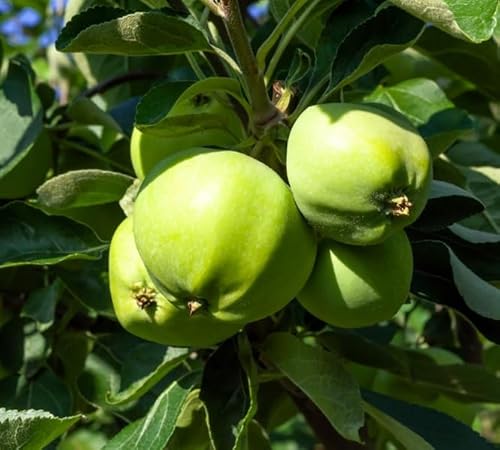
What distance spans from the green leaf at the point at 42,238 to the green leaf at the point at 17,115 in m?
0.12

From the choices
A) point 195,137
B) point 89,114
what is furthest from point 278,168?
point 89,114

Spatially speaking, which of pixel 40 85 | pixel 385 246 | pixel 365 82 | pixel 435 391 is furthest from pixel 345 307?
pixel 40 85

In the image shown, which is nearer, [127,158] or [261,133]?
[261,133]

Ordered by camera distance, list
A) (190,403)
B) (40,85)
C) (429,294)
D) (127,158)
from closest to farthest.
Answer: (429,294)
(190,403)
(127,158)
(40,85)

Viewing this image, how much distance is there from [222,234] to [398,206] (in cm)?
17

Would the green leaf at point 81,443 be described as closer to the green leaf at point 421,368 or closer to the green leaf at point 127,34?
the green leaf at point 421,368

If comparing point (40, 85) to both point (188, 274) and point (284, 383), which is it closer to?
point (284, 383)

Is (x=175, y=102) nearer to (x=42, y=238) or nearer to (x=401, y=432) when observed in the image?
(x=42, y=238)

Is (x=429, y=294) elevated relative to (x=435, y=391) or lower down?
elevated

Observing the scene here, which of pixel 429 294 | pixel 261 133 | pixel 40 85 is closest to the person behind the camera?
pixel 261 133

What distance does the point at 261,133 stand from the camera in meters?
0.96

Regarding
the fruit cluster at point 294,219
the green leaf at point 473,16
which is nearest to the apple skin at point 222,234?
the fruit cluster at point 294,219

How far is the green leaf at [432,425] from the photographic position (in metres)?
1.16

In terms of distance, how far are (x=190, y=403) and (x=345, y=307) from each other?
0.37 meters
